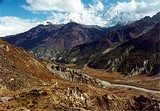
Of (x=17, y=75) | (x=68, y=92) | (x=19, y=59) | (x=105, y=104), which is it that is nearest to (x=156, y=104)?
(x=105, y=104)

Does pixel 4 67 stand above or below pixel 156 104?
above

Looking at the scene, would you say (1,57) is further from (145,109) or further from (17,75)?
(145,109)

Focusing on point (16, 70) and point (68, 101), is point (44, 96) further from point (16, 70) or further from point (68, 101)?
point (16, 70)

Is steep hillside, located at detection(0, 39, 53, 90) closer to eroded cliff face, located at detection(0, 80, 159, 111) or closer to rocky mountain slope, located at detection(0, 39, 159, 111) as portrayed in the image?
rocky mountain slope, located at detection(0, 39, 159, 111)

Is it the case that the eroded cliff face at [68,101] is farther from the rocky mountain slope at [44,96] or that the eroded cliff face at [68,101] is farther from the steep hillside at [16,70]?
the steep hillside at [16,70]

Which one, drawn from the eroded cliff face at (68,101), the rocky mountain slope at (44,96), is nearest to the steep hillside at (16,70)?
the rocky mountain slope at (44,96)

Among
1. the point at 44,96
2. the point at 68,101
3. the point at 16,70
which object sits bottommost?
the point at 68,101

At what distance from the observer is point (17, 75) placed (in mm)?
124312

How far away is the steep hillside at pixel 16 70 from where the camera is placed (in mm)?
117188

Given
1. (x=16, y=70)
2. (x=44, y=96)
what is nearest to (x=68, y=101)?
(x=44, y=96)

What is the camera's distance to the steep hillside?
4614 inches

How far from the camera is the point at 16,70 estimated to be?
13238 centimetres

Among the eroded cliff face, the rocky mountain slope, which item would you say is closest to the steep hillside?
the rocky mountain slope

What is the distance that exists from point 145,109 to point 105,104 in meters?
18.2
